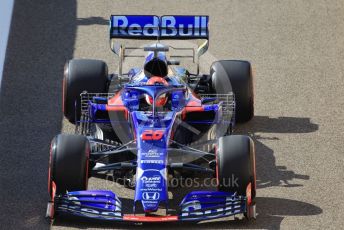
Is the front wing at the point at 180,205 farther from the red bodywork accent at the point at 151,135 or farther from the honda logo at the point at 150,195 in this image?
the red bodywork accent at the point at 151,135

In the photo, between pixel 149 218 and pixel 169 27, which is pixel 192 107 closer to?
pixel 169 27

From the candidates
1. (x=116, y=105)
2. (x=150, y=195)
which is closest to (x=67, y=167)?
(x=150, y=195)

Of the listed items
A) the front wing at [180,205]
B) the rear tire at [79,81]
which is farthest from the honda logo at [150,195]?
the rear tire at [79,81]

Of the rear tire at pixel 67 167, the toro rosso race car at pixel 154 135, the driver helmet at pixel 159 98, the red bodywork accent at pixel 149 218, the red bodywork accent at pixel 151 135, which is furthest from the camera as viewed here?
the driver helmet at pixel 159 98

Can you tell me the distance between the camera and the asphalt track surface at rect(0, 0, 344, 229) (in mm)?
13055

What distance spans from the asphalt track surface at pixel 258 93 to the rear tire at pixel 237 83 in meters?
0.34

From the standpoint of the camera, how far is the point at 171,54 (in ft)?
57.2

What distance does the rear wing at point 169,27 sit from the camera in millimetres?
14914

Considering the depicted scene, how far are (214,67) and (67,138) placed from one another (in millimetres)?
3213

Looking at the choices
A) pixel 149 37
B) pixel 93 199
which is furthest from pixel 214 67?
pixel 93 199

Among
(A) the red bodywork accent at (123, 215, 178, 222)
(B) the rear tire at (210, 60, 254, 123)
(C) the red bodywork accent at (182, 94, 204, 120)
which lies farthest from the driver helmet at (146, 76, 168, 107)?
(A) the red bodywork accent at (123, 215, 178, 222)

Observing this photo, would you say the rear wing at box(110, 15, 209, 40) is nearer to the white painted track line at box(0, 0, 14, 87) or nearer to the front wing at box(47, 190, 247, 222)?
the white painted track line at box(0, 0, 14, 87)

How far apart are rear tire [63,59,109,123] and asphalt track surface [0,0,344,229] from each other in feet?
1.40

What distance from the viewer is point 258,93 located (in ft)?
53.6
